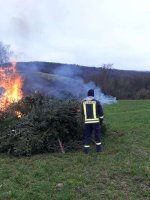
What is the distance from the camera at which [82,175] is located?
9531mm

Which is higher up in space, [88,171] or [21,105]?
[21,105]

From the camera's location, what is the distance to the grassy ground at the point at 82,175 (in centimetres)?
832

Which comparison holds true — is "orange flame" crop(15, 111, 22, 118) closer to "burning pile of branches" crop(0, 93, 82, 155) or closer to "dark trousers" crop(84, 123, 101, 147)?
"burning pile of branches" crop(0, 93, 82, 155)

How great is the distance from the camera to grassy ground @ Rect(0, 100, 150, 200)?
8320 millimetres

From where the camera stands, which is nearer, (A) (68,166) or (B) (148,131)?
(A) (68,166)

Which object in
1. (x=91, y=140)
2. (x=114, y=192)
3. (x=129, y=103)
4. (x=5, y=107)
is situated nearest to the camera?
(x=114, y=192)

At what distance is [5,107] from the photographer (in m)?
14.4

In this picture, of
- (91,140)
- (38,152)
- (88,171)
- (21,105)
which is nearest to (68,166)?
(88,171)

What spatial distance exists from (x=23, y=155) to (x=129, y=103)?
20.4m

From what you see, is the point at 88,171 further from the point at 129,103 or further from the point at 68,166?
the point at 129,103

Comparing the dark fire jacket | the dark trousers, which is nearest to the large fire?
the dark fire jacket

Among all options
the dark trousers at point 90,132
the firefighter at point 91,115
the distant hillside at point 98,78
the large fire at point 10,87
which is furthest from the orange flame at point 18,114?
the distant hillside at point 98,78

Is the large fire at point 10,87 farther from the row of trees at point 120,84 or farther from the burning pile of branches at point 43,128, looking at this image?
the row of trees at point 120,84

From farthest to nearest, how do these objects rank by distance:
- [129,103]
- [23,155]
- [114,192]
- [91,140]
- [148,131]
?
1. [129,103]
2. [148,131]
3. [91,140]
4. [23,155]
5. [114,192]
